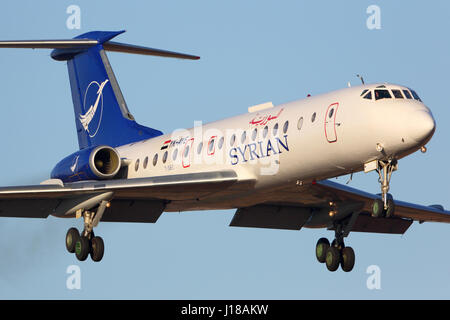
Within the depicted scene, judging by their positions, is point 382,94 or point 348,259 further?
point 348,259

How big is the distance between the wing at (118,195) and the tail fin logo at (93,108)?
4858mm

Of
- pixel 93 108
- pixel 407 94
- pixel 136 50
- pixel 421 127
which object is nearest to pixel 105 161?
pixel 93 108

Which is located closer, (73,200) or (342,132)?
(342,132)

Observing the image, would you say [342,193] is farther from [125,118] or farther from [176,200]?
[125,118]

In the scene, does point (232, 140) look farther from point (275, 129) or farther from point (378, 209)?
point (378, 209)

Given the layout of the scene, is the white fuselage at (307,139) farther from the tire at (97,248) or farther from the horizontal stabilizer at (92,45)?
the horizontal stabilizer at (92,45)

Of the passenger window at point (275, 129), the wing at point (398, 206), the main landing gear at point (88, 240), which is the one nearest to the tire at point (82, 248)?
the main landing gear at point (88, 240)

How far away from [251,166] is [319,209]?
16.8 feet

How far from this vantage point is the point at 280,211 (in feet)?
91.7

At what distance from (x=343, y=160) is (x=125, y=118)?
9.61 meters

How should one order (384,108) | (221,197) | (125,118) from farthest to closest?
(125,118) < (221,197) < (384,108)

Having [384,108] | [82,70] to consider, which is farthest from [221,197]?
[82,70]

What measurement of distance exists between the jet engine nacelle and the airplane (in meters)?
0.03

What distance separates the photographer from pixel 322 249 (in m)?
27.5
